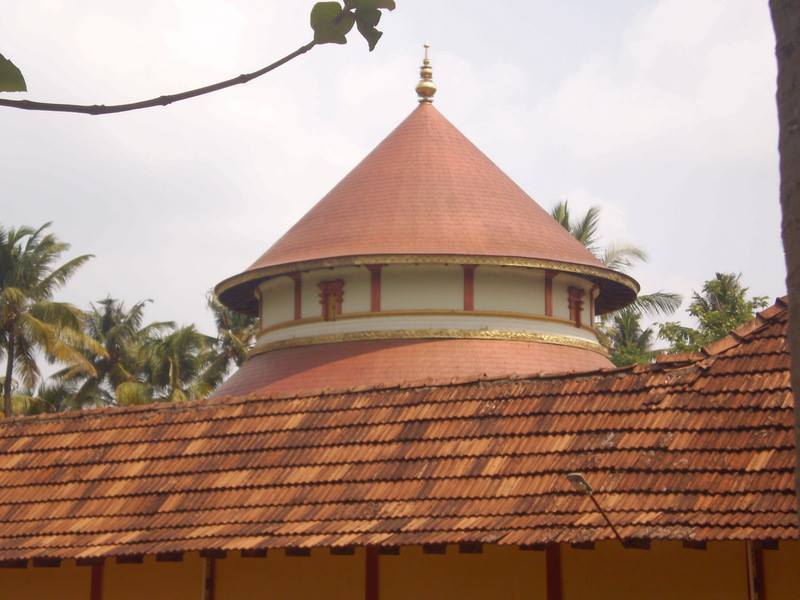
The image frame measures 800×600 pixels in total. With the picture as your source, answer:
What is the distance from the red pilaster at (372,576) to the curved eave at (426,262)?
9107mm

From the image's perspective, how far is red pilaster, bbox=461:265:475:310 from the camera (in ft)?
67.1

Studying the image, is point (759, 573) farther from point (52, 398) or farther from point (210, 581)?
point (52, 398)

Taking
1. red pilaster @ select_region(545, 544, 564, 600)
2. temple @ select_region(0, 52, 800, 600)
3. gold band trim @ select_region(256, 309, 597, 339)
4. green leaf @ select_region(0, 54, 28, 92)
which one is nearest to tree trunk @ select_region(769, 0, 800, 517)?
green leaf @ select_region(0, 54, 28, 92)

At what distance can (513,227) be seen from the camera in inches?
848

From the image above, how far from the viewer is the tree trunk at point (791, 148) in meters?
4.47

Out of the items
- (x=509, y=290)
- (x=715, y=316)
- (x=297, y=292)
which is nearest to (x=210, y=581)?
(x=297, y=292)

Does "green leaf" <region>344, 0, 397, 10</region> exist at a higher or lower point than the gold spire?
lower

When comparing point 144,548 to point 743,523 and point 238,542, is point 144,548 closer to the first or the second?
point 238,542

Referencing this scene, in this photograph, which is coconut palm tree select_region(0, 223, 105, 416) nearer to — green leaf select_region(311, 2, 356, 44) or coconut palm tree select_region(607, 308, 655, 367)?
coconut palm tree select_region(607, 308, 655, 367)

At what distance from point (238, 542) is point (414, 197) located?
11407 mm

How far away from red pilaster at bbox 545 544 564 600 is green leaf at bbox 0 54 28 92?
25.3 feet

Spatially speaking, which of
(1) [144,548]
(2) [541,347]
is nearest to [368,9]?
(1) [144,548]

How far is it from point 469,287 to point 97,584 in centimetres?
914

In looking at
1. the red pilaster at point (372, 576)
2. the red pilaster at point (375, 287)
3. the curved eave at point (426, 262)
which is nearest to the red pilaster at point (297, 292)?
the curved eave at point (426, 262)
